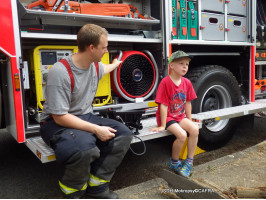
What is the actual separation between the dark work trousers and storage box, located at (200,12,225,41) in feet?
6.58

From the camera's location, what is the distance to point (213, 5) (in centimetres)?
367

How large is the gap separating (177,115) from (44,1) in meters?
1.78

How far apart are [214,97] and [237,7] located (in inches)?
52.0

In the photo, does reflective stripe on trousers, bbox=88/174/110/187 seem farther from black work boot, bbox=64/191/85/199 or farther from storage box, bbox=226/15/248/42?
storage box, bbox=226/15/248/42

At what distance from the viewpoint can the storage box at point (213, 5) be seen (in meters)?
3.57

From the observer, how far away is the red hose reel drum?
126 inches

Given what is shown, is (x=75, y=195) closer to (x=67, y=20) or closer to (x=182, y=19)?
(x=67, y=20)

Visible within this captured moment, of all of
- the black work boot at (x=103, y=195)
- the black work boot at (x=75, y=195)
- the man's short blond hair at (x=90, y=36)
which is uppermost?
the man's short blond hair at (x=90, y=36)

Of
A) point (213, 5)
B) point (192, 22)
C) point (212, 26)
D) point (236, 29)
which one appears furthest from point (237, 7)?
point (192, 22)

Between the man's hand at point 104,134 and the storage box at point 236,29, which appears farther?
the storage box at point 236,29

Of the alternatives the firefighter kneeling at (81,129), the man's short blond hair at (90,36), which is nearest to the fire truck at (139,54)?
the firefighter kneeling at (81,129)

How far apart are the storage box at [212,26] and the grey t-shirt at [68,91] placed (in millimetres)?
1844

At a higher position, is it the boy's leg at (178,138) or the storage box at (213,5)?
the storage box at (213,5)

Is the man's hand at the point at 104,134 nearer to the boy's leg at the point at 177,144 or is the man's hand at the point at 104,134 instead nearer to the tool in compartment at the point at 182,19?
the boy's leg at the point at 177,144
